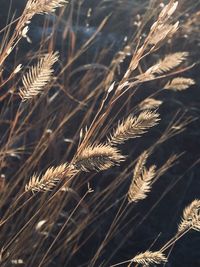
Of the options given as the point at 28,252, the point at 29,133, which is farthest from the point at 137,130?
the point at 29,133

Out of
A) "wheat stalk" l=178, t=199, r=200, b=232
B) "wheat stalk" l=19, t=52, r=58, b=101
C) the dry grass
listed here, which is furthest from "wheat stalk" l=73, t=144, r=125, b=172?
"wheat stalk" l=178, t=199, r=200, b=232

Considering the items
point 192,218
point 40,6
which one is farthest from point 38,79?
point 192,218

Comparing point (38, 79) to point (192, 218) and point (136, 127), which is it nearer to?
point (136, 127)

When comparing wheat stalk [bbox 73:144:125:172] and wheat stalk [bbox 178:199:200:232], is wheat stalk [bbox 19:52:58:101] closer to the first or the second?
wheat stalk [bbox 73:144:125:172]

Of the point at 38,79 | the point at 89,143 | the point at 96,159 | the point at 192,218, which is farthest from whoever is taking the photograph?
the point at 89,143

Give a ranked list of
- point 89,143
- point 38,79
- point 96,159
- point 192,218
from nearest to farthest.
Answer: point 96,159
point 38,79
point 192,218
point 89,143

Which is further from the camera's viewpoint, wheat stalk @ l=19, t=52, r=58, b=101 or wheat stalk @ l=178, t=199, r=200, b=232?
→ wheat stalk @ l=178, t=199, r=200, b=232

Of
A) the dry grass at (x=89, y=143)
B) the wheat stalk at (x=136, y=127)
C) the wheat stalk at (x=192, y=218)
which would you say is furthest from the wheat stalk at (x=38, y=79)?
the wheat stalk at (x=192, y=218)

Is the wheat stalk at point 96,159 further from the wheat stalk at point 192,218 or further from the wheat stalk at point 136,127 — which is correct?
the wheat stalk at point 192,218

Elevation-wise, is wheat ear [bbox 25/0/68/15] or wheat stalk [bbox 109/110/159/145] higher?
wheat ear [bbox 25/0/68/15]

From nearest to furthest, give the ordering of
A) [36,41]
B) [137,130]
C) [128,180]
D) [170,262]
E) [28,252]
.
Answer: [137,130]
[28,252]
[170,262]
[128,180]
[36,41]

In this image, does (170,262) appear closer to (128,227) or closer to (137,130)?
(128,227)
